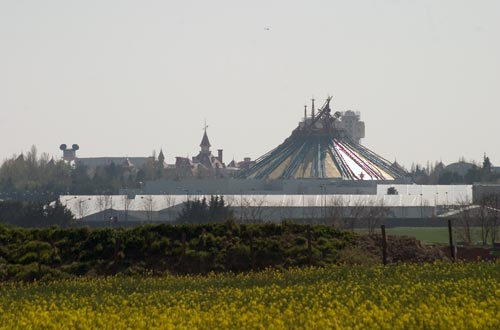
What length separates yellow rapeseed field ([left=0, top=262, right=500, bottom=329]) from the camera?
21.4 m

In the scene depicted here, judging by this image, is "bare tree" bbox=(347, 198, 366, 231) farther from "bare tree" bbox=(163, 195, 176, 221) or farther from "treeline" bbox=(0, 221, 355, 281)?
"treeline" bbox=(0, 221, 355, 281)

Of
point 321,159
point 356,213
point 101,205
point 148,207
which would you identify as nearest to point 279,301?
point 356,213

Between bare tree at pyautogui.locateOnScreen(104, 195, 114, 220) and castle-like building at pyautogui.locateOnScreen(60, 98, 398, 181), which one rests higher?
castle-like building at pyautogui.locateOnScreen(60, 98, 398, 181)

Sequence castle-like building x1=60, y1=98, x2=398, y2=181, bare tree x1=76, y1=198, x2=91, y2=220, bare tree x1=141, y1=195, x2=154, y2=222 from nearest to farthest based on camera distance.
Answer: bare tree x1=141, y1=195, x2=154, y2=222 → bare tree x1=76, y1=198, x2=91, y2=220 → castle-like building x1=60, y1=98, x2=398, y2=181

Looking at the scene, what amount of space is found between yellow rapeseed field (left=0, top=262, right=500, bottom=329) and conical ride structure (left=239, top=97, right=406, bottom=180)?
127 m

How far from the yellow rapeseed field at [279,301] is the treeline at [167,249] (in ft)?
13.9

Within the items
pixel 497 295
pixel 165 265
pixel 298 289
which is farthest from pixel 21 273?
pixel 497 295

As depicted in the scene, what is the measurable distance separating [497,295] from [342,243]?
15611 mm

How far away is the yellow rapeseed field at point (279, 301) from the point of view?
844 inches

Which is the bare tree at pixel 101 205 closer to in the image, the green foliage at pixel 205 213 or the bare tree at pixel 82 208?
the bare tree at pixel 82 208

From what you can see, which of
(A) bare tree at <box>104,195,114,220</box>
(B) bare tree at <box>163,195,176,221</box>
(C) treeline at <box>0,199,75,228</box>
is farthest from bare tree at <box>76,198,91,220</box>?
(C) treeline at <box>0,199,75,228</box>

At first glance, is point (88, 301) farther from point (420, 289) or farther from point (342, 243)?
point (342, 243)

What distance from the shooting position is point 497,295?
77.8ft

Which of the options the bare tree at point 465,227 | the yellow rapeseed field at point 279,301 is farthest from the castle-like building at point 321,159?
the yellow rapeseed field at point 279,301
